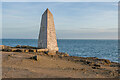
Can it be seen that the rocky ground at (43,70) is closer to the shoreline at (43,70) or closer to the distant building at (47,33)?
the shoreline at (43,70)

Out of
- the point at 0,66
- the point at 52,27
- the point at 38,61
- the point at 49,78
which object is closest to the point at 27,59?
the point at 38,61

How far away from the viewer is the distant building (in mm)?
16188

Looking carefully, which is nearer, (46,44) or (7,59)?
(7,59)

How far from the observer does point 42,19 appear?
1677cm

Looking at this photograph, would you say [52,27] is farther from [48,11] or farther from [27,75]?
[27,75]

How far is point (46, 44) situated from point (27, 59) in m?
5.14

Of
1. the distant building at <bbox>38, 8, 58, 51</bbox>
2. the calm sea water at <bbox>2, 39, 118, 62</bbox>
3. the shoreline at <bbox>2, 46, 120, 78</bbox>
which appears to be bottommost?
the calm sea water at <bbox>2, 39, 118, 62</bbox>

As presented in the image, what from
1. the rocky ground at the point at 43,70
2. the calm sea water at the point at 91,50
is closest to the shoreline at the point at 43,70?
the rocky ground at the point at 43,70

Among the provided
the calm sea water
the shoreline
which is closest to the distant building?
the shoreline

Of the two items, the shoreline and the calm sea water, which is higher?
the shoreline

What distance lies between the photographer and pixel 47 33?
52.8 ft

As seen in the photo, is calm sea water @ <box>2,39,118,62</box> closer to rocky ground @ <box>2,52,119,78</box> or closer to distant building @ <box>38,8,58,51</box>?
distant building @ <box>38,8,58,51</box>

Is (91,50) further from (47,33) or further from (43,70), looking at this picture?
(43,70)

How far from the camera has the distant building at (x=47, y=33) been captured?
16.2 m
